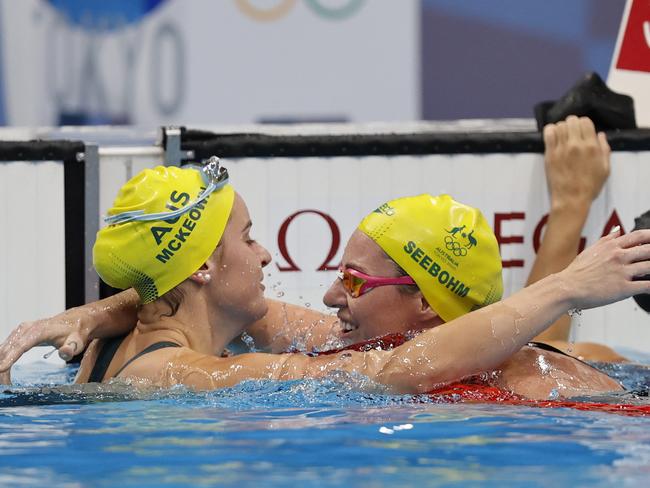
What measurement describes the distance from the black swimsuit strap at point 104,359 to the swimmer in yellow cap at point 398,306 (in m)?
0.02

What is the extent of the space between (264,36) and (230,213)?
16.2 ft

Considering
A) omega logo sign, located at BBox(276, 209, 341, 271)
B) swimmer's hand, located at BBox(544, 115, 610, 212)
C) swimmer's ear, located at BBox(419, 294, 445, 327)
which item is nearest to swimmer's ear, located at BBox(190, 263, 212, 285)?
swimmer's ear, located at BBox(419, 294, 445, 327)

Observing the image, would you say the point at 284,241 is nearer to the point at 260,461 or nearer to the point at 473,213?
the point at 473,213

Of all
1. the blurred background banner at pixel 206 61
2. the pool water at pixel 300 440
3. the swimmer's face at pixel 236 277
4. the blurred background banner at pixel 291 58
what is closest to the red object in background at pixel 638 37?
the pool water at pixel 300 440

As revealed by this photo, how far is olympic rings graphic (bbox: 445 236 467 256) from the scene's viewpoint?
3434 millimetres

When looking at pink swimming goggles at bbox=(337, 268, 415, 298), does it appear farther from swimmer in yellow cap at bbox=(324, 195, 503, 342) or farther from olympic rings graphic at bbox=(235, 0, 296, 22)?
olympic rings graphic at bbox=(235, 0, 296, 22)

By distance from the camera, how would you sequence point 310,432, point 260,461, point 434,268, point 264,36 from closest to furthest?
point 260,461
point 310,432
point 434,268
point 264,36

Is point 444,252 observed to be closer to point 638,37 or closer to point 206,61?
point 638,37

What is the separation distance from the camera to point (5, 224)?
4547 mm

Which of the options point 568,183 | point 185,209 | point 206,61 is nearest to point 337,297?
point 185,209

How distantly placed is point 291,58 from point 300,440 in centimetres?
567

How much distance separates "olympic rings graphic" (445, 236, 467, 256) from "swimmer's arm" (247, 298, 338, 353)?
2.48 ft

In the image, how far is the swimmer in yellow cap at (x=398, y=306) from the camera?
313cm

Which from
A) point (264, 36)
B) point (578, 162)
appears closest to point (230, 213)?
point (578, 162)
